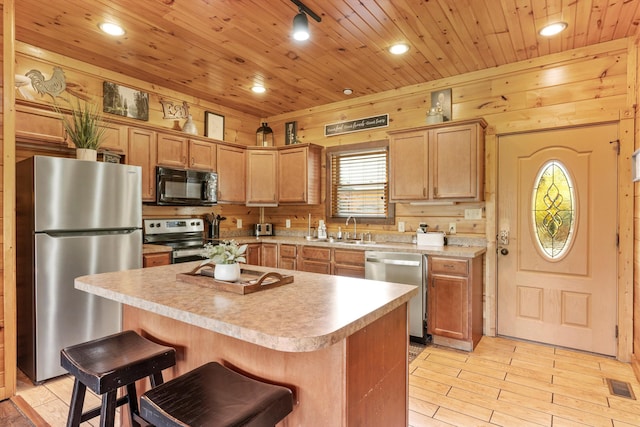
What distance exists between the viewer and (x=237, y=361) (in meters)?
1.45

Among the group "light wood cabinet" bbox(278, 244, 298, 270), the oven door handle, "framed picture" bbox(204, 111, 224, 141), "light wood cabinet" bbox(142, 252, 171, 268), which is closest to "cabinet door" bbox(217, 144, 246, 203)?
"framed picture" bbox(204, 111, 224, 141)

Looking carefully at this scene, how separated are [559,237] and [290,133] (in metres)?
3.56

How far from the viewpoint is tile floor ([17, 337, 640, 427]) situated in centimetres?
214

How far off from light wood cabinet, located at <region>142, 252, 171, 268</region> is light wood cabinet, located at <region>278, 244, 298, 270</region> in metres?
1.39

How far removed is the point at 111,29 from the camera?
283 cm

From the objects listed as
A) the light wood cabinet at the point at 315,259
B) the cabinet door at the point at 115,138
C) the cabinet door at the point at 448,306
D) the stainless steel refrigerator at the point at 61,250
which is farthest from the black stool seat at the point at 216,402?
→ the cabinet door at the point at 115,138

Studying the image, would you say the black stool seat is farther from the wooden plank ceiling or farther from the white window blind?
the white window blind

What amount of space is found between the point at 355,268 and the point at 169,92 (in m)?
3.04

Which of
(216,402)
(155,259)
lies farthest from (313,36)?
(216,402)

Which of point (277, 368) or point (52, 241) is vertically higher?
point (52, 241)

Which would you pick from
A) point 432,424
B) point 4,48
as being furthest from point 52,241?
point 432,424

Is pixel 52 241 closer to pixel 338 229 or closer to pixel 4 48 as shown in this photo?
pixel 4 48

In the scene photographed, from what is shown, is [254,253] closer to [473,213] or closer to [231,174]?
[231,174]

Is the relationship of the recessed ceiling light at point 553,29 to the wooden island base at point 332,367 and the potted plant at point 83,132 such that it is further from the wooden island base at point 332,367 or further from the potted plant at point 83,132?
the potted plant at point 83,132
